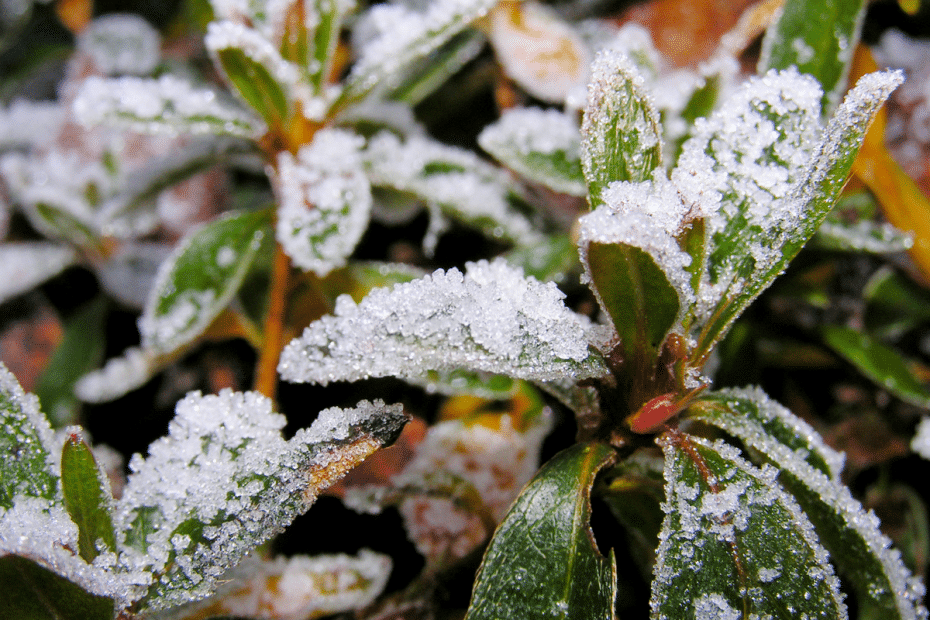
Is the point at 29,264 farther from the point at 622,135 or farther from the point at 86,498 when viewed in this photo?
the point at 622,135

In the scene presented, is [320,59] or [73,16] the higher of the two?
[73,16]

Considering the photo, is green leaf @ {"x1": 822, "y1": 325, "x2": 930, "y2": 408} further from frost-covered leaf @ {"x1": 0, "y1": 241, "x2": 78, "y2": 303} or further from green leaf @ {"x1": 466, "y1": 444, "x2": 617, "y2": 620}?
frost-covered leaf @ {"x1": 0, "y1": 241, "x2": 78, "y2": 303}

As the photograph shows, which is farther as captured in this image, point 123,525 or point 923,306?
point 923,306

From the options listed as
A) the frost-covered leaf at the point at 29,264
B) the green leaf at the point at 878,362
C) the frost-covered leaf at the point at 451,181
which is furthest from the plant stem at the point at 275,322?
the green leaf at the point at 878,362

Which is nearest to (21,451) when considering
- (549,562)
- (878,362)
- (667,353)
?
(549,562)

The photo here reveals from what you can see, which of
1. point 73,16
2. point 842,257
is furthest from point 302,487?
point 73,16

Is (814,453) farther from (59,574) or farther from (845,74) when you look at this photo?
(59,574)
